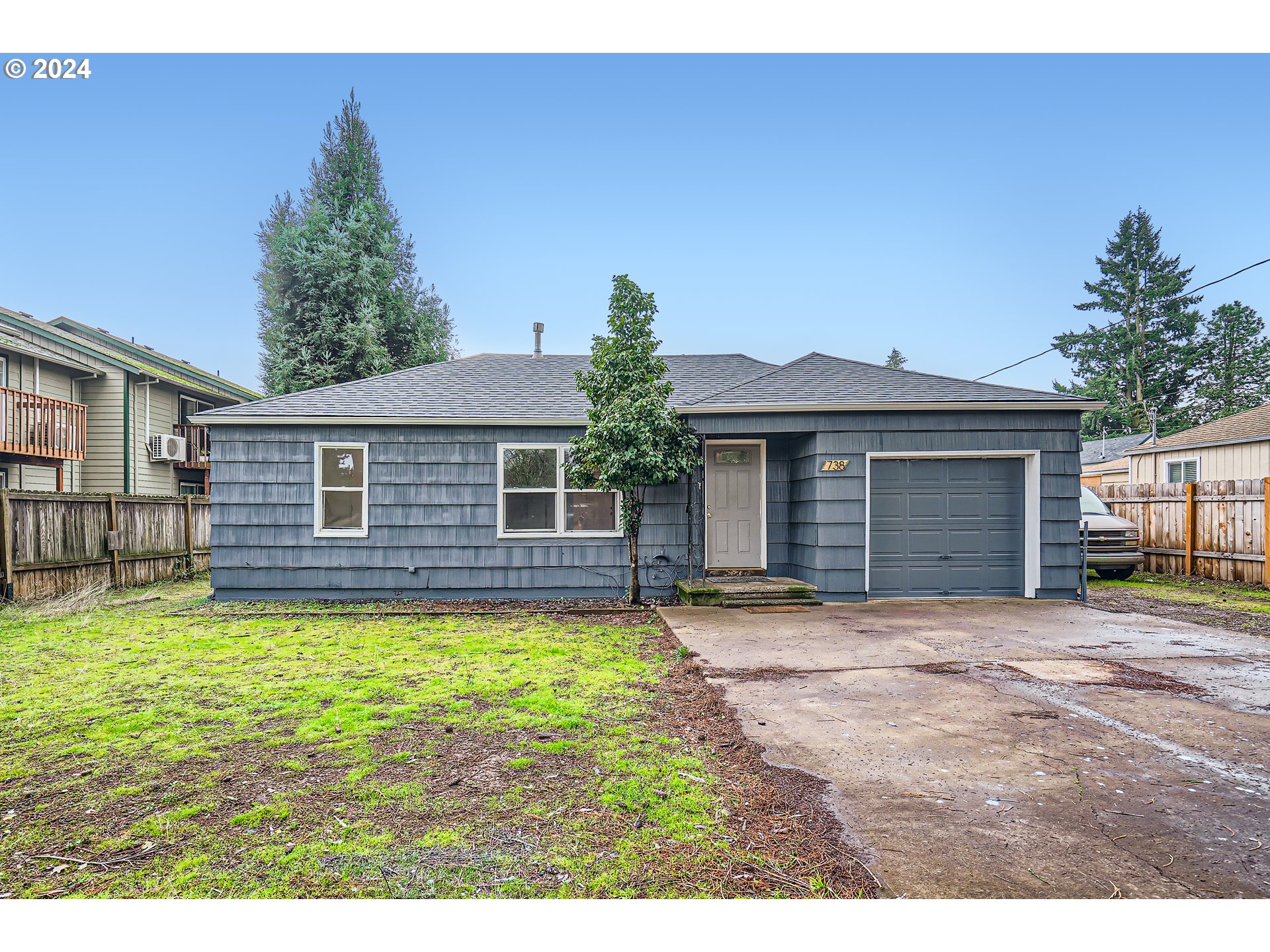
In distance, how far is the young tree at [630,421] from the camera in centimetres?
853

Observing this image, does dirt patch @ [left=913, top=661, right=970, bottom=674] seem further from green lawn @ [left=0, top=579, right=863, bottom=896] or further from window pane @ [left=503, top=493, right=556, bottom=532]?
window pane @ [left=503, top=493, right=556, bottom=532]

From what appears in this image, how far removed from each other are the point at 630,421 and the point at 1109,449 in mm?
25408

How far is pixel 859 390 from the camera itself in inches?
371

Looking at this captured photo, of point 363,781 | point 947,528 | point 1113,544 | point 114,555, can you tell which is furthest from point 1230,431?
point 114,555

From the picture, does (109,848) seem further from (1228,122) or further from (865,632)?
(1228,122)

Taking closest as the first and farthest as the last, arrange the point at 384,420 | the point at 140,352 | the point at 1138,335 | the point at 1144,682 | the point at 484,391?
the point at 1144,682 < the point at 384,420 < the point at 484,391 < the point at 140,352 < the point at 1138,335

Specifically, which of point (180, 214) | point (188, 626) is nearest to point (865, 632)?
point (188, 626)

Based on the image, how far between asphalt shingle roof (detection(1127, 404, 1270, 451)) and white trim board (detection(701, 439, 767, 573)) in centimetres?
1191

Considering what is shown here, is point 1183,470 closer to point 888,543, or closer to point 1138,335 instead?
point 888,543

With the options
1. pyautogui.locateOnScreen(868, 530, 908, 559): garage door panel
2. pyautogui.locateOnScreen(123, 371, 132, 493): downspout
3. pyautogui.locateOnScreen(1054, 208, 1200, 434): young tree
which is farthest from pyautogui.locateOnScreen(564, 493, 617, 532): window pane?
pyautogui.locateOnScreen(1054, 208, 1200, 434): young tree


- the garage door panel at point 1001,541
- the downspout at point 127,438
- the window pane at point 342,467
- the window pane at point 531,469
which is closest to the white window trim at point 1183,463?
the garage door panel at point 1001,541

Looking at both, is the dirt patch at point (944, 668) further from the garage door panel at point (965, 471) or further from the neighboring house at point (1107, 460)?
the neighboring house at point (1107, 460)

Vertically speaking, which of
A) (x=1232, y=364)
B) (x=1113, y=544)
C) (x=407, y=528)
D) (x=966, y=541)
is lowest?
(x=1113, y=544)

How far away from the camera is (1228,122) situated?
11.5 m
